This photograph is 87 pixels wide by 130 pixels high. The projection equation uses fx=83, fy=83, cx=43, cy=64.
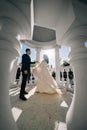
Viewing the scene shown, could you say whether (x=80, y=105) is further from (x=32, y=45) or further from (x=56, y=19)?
(x=32, y=45)

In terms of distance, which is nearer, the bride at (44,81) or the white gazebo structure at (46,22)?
the white gazebo structure at (46,22)

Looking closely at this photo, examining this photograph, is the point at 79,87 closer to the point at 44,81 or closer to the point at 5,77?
the point at 5,77

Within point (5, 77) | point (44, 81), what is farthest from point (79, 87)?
point (44, 81)

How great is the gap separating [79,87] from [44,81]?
1.85m

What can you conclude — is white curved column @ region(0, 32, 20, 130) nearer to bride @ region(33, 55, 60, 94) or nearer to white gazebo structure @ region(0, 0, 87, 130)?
white gazebo structure @ region(0, 0, 87, 130)

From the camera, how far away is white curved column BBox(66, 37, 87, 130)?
0.61 meters

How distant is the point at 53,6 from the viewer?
0.62m

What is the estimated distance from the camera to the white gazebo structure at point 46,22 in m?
0.53

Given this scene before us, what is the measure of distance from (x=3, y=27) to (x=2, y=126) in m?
0.61

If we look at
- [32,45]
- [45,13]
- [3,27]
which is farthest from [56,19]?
[32,45]

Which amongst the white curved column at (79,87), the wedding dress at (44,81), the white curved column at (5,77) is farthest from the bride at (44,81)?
the white curved column at (5,77)

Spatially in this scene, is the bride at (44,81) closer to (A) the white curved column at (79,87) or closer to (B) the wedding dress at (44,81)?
(B) the wedding dress at (44,81)

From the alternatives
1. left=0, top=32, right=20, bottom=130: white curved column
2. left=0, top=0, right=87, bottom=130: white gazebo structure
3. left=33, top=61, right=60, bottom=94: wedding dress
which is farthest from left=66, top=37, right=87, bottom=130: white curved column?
left=33, top=61, right=60, bottom=94: wedding dress

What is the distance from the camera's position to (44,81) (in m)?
2.46
